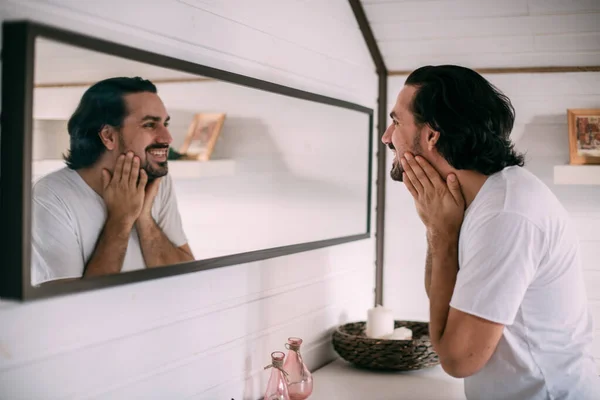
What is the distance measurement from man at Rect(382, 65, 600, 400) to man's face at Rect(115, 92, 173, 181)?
2.31 feet

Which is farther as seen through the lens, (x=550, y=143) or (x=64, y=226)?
(x=550, y=143)

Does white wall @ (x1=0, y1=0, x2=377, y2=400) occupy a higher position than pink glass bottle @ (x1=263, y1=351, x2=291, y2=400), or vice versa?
white wall @ (x1=0, y1=0, x2=377, y2=400)

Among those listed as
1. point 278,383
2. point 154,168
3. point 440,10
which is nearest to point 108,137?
point 154,168

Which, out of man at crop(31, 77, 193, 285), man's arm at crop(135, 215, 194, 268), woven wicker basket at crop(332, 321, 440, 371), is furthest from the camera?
woven wicker basket at crop(332, 321, 440, 371)

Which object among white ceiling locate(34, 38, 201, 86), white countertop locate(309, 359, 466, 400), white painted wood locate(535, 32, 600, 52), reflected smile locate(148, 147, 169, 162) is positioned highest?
white painted wood locate(535, 32, 600, 52)

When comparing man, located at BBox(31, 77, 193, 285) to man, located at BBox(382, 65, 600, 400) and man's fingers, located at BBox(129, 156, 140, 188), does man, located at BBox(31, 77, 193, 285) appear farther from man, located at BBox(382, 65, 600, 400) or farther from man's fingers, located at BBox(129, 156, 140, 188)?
man, located at BBox(382, 65, 600, 400)

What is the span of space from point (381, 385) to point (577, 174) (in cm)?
103

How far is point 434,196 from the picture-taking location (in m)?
1.80

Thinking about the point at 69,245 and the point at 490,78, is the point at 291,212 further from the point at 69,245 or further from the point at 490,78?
the point at 490,78

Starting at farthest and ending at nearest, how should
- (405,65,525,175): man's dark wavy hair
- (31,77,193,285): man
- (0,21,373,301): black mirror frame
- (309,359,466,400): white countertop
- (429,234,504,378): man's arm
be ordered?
(309,359,466,400): white countertop
(405,65,525,175): man's dark wavy hair
(429,234,504,378): man's arm
(31,77,193,285): man
(0,21,373,301): black mirror frame

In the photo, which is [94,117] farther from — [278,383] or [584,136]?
[584,136]

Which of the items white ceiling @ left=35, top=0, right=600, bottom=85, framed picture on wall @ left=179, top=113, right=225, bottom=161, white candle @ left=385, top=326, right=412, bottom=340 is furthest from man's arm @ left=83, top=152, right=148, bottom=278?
white ceiling @ left=35, top=0, right=600, bottom=85

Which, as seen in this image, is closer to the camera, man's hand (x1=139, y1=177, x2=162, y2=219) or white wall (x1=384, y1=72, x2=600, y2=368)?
man's hand (x1=139, y1=177, x2=162, y2=219)

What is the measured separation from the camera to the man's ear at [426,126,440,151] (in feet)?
5.78
